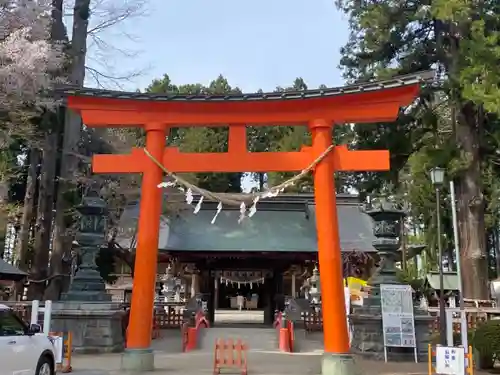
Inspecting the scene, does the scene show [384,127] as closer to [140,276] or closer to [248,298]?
[140,276]

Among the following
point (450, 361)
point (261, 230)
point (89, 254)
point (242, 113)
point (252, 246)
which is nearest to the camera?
point (450, 361)

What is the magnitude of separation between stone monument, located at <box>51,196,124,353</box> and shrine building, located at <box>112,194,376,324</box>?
7.11 metres

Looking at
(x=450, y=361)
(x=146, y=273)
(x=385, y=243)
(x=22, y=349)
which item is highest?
(x=385, y=243)

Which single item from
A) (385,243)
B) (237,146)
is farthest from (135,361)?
(385,243)

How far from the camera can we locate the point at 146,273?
34.9 feet

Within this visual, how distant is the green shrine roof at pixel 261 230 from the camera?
74.8 feet

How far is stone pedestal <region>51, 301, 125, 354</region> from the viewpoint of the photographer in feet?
45.0

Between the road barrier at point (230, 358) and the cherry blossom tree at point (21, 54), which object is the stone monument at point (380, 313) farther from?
the cherry blossom tree at point (21, 54)

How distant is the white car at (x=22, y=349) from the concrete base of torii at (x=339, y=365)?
5.01 m

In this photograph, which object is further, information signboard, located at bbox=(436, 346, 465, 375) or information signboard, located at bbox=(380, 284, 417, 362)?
information signboard, located at bbox=(380, 284, 417, 362)

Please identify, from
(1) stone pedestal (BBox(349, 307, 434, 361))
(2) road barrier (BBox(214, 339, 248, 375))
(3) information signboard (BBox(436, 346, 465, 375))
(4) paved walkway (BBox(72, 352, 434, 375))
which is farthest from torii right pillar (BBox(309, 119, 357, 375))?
(1) stone pedestal (BBox(349, 307, 434, 361))

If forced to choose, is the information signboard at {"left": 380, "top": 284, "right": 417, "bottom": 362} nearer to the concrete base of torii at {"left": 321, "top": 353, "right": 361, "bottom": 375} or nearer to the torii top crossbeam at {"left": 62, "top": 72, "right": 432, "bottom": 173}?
the concrete base of torii at {"left": 321, "top": 353, "right": 361, "bottom": 375}

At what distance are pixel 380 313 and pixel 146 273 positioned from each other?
677 cm

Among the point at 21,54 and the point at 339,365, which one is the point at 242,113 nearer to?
the point at 339,365
